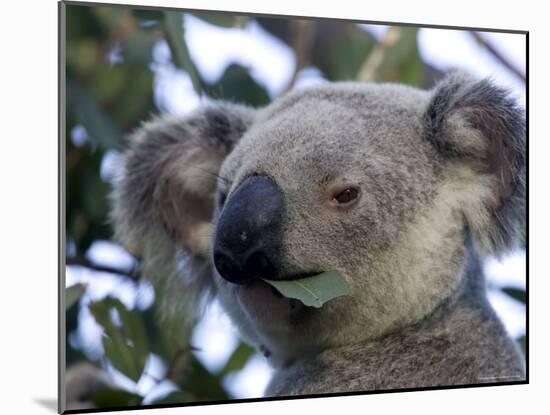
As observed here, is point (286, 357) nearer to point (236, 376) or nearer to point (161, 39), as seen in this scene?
point (236, 376)

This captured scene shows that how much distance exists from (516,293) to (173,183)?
53.1 inches

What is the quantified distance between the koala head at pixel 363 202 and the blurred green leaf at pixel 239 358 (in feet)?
0.76

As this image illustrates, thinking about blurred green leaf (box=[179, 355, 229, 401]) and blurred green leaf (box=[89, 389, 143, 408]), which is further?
blurred green leaf (box=[179, 355, 229, 401])

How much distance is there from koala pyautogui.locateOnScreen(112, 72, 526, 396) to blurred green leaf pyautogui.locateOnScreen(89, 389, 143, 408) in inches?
16.3

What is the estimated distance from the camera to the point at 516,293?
3689mm

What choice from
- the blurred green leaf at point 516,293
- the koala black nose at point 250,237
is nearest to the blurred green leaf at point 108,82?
the koala black nose at point 250,237

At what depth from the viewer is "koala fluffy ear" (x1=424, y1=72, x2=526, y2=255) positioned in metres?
3.02

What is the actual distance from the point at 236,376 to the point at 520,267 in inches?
45.6

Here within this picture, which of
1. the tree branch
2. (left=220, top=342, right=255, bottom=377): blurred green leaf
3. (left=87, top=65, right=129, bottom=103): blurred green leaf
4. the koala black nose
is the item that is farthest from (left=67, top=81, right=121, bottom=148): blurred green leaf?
(left=220, top=342, right=255, bottom=377): blurred green leaf

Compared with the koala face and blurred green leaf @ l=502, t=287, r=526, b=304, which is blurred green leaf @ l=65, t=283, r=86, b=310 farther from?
blurred green leaf @ l=502, t=287, r=526, b=304

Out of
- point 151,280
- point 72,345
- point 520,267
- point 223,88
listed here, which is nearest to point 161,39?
point 223,88

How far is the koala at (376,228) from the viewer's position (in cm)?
281

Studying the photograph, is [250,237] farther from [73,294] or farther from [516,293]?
[516,293]

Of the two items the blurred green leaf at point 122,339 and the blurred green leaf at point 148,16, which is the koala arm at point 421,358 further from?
the blurred green leaf at point 148,16
